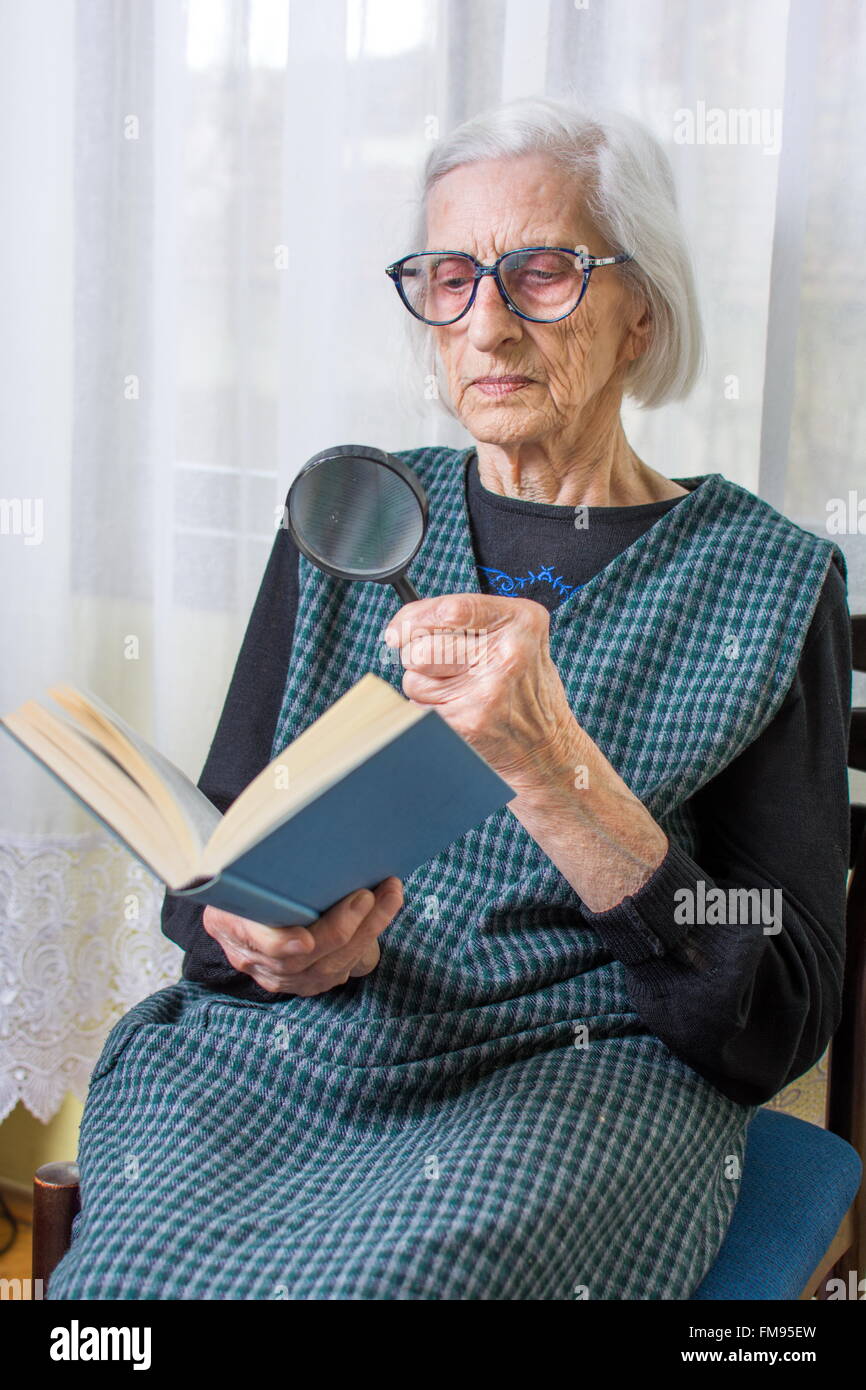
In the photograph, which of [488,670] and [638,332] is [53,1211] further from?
[638,332]

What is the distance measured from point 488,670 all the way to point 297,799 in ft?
0.74

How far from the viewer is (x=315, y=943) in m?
0.97

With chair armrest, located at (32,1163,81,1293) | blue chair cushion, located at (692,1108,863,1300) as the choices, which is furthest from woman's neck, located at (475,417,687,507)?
chair armrest, located at (32,1163,81,1293)

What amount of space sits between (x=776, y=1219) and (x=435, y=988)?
1.17 ft

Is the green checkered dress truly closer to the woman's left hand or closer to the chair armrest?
the chair armrest

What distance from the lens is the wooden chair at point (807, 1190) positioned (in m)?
1.04

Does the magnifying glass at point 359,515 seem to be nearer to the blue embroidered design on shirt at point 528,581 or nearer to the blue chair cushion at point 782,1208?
the blue embroidered design on shirt at point 528,581

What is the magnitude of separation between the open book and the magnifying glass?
23 centimetres

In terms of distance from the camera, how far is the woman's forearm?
0.95 m

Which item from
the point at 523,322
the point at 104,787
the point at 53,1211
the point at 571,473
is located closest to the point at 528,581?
the point at 571,473

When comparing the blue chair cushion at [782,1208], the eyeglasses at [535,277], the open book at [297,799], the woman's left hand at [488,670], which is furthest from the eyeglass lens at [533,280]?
the blue chair cushion at [782,1208]

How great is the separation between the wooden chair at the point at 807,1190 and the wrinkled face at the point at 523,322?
0.42 m

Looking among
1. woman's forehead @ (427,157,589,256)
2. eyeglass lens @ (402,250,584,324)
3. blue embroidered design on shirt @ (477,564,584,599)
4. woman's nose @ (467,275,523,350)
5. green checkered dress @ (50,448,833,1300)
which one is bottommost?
green checkered dress @ (50,448,833,1300)
